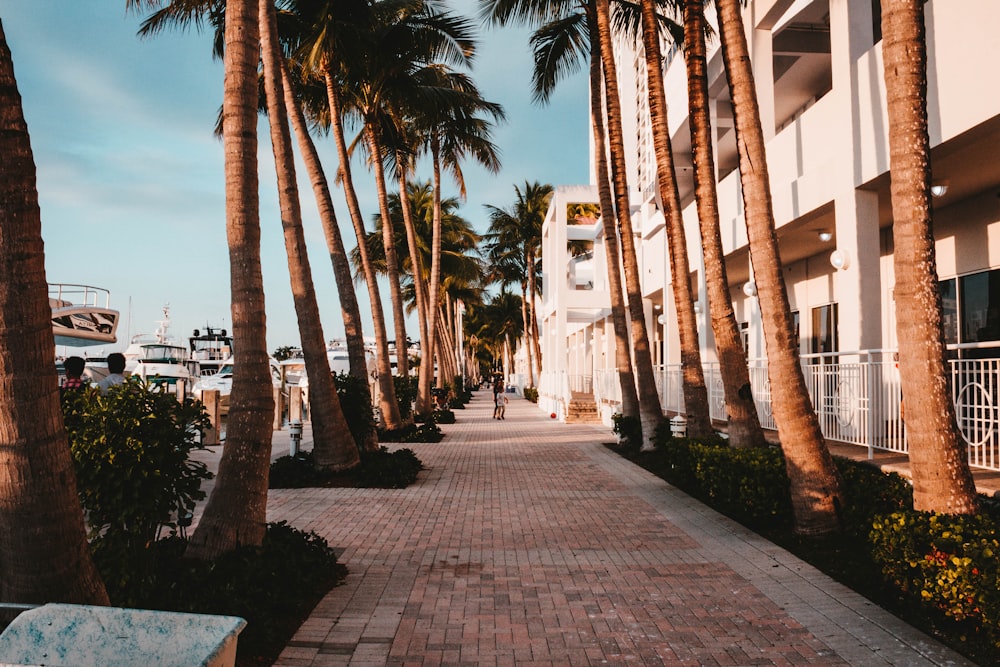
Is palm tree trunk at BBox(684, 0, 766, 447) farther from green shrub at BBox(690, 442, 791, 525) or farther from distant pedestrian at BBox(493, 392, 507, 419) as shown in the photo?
distant pedestrian at BBox(493, 392, 507, 419)

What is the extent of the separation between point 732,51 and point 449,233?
32453 millimetres

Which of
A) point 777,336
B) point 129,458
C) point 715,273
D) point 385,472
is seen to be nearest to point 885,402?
point 715,273

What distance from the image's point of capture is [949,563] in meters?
4.68

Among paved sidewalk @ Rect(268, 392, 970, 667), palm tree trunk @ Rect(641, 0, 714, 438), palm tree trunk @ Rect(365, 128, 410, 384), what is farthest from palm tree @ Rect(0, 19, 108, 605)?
palm tree trunk @ Rect(365, 128, 410, 384)

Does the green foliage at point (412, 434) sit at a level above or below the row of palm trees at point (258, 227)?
below

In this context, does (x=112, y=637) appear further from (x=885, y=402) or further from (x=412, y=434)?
(x=412, y=434)

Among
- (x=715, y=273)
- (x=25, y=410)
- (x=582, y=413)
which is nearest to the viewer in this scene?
(x=25, y=410)

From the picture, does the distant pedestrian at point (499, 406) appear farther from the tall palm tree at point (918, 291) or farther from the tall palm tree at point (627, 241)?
the tall palm tree at point (918, 291)

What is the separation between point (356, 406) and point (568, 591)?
24.9ft

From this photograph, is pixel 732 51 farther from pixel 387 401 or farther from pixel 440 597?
pixel 387 401

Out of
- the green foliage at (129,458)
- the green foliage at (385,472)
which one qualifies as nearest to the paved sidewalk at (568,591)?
the green foliage at (385,472)

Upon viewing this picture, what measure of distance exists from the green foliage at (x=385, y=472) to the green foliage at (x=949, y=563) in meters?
7.24

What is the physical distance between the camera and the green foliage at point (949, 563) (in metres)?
4.31

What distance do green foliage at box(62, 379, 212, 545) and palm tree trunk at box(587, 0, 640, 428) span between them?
36.3 feet
